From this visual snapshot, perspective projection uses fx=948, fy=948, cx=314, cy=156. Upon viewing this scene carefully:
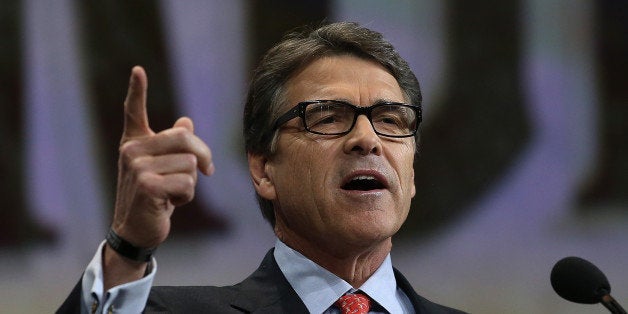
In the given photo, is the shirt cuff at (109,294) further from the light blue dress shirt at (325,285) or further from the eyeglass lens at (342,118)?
the eyeglass lens at (342,118)

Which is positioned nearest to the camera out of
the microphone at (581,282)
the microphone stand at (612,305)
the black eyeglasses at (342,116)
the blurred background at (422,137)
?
the microphone stand at (612,305)

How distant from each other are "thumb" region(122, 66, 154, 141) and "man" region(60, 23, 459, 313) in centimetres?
52

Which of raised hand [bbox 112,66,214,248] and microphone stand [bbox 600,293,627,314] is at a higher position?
raised hand [bbox 112,66,214,248]

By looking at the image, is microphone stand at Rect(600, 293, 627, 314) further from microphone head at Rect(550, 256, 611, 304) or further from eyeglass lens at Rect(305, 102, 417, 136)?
eyeglass lens at Rect(305, 102, 417, 136)

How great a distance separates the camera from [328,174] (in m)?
2.16

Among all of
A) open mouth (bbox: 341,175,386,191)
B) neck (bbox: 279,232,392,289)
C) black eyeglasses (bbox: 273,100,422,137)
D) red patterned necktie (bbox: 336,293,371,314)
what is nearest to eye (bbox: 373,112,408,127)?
black eyeglasses (bbox: 273,100,422,137)

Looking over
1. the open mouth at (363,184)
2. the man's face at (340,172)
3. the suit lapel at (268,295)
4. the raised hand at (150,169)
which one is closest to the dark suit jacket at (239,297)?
the suit lapel at (268,295)

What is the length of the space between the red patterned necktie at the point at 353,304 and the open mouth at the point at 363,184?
0.81ft

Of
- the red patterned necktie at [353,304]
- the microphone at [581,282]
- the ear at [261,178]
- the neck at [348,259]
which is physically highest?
the ear at [261,178]

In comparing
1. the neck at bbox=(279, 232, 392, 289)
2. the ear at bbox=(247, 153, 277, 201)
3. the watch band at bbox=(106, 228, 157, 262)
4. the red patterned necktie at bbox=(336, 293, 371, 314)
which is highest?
the watch band at bbox=(106, 228, 157, 262)

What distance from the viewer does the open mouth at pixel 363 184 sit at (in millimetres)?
2139

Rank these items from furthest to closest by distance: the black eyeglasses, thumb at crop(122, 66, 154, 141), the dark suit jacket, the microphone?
1. the black eyeglasses
2. the dark suit jacket
3. the microphone
4. thumb at crop(122, 66, 154, 141)

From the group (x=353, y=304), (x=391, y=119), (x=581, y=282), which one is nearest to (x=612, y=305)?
(x=581, y=282)

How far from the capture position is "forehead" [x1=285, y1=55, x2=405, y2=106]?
2238 mm
